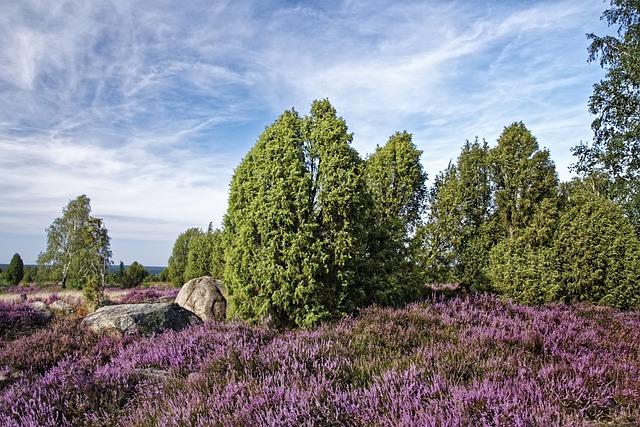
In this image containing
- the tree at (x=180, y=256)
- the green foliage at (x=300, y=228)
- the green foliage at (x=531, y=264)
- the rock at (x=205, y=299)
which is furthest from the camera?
the tree at (x=180, y=256)

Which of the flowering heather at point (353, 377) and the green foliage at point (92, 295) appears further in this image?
the green foliage at point (92, 295)

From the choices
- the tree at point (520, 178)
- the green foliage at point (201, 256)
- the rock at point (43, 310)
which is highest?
the tree at point (520, 178)

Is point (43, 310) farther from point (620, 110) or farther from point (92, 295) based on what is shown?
point (620, 110)

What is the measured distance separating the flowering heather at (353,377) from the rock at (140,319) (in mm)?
938

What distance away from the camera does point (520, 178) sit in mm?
13992

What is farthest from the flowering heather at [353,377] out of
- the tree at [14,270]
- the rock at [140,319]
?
the tree at [14,270]

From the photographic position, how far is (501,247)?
1197 centimetres

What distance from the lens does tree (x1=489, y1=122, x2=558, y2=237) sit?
547 inches

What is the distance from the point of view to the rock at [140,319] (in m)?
7.89

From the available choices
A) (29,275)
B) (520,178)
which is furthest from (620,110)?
(29,275)

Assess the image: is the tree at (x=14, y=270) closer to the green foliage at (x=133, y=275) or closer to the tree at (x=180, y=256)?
the green foliage at (x=133, y=275)

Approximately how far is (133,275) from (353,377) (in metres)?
31.5

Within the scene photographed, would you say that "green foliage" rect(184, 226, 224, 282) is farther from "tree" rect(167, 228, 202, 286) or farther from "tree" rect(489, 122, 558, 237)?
"tree" rect(489, 122, 558, 237)

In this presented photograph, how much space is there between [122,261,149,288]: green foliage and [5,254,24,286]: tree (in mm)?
13403
